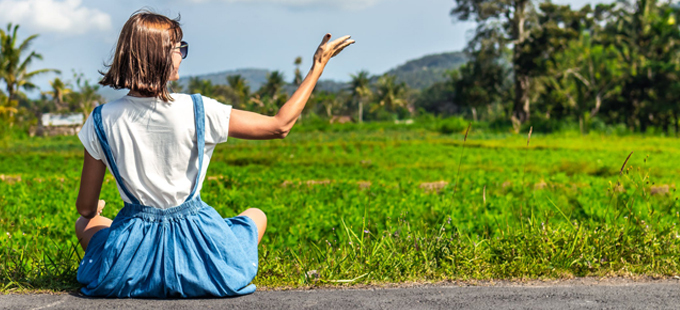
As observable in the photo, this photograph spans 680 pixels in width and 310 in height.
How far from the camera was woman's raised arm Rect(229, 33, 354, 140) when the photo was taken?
92.4 inches

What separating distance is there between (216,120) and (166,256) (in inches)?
25.0

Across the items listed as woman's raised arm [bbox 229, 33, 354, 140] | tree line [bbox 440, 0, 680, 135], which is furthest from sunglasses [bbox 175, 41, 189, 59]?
tree line [bbox 440, 0, 680, 135]

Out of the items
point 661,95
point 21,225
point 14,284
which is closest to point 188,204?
point 14,284

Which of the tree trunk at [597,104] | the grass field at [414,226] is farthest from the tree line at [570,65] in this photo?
the grass field at [414,226]

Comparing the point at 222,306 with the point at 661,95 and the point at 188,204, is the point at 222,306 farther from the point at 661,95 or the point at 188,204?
the point at 661,95

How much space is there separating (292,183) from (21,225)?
419 centimetres

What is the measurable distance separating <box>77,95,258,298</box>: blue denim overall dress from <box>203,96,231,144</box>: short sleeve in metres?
0.07

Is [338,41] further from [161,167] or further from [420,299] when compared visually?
[420,299]

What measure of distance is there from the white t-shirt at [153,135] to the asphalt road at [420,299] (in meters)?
0.53

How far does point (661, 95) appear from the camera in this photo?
29.7 m

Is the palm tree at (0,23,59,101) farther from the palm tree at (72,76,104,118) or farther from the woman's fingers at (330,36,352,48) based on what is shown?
the woman's fingers at (330,36,352,48)

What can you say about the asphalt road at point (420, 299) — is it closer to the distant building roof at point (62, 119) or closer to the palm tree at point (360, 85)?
the distant building roof at point (62, 119)

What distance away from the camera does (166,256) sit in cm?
245

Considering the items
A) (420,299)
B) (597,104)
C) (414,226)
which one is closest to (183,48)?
(420,299)
